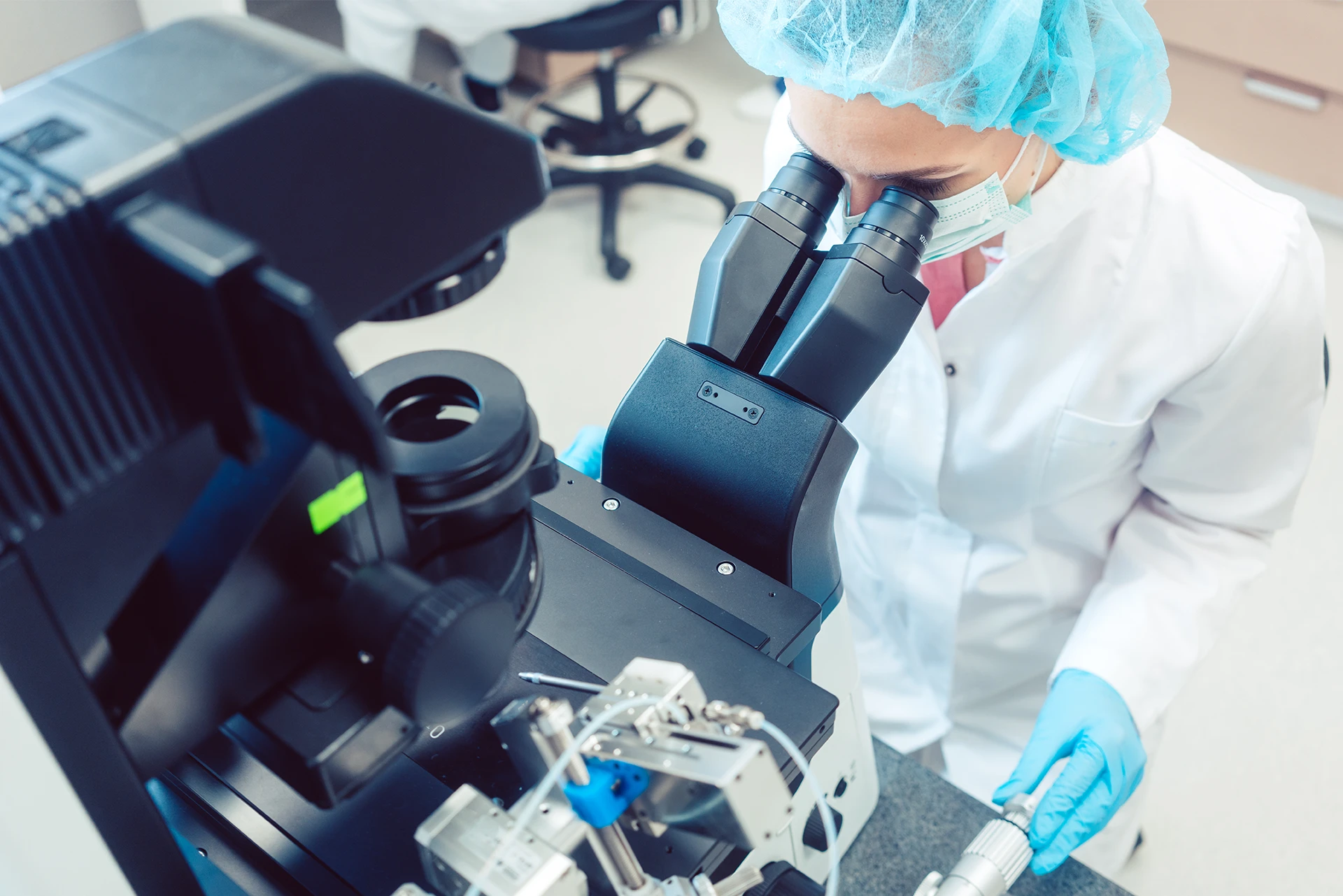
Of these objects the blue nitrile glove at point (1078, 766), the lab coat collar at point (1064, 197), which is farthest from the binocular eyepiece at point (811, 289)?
the blue nitrile glove at point (1078, 766)

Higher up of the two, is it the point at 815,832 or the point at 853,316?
the point at 853,316

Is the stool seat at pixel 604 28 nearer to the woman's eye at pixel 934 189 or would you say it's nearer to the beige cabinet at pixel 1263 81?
the beige cabinet at pixel 1263 81

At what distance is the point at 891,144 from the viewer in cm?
84

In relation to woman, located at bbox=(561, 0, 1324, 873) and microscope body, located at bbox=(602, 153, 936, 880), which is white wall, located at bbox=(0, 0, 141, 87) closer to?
woman, located at bbox=(561, 0, 1324, 873)

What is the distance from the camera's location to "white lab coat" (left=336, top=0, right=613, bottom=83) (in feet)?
7.52

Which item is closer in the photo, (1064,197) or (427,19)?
(1064,197)

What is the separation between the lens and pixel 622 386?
2.48m

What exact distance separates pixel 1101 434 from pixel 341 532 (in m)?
0.79

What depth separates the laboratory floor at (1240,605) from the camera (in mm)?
1740

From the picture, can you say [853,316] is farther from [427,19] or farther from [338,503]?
[427,19]

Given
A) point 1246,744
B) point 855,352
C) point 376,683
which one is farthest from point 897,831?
point 1246,744

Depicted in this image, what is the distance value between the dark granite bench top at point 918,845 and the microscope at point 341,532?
0.36 ft

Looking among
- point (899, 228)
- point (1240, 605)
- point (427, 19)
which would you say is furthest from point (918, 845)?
point (427, 19)

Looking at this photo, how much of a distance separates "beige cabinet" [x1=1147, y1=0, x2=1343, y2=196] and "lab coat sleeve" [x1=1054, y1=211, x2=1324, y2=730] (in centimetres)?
186
